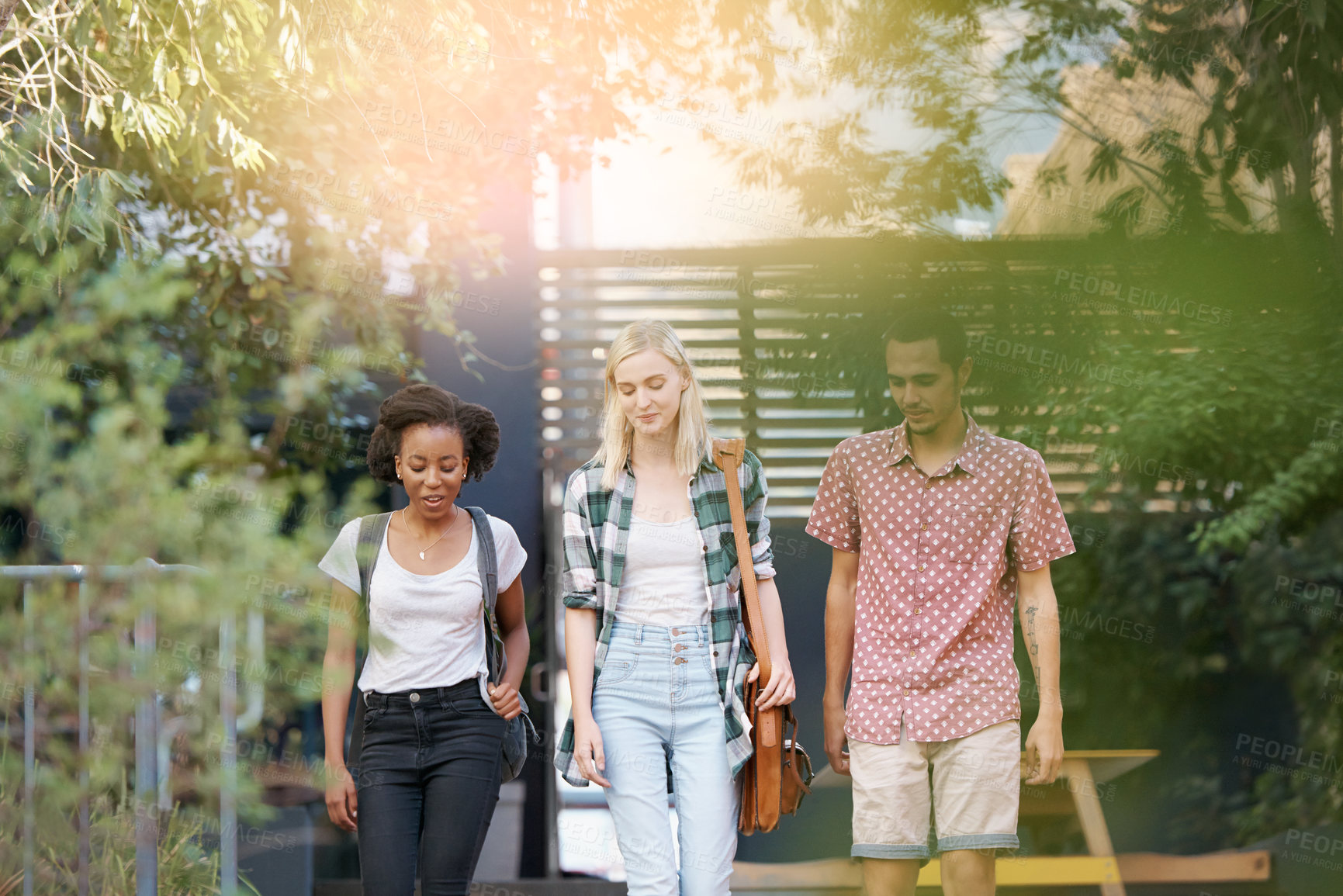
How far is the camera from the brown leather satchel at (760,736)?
245cm

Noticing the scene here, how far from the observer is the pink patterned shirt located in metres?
2.51

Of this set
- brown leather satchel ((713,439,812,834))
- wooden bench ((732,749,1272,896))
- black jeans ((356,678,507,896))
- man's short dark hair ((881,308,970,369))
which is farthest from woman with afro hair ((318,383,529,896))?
wooden bench ((732,749,1272,896))

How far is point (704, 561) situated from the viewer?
2500 millimetres

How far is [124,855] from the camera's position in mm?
3066

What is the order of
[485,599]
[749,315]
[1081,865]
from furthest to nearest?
[749,315] < [1081,865] < [485,599]

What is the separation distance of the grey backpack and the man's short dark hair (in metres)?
1.09

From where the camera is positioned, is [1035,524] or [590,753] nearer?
[590,753]

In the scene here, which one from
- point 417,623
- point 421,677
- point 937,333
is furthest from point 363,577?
point 937,333

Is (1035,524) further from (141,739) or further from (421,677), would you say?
(141,739)

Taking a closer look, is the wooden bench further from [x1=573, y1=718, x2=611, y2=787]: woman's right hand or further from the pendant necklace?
the pendant necklace

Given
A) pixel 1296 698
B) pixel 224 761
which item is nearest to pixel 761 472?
pixel 224 761

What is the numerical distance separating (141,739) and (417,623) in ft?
3.25

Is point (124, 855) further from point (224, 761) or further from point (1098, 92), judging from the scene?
point (1098, 92)

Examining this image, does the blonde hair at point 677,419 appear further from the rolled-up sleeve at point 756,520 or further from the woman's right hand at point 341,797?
the woman's right hand at point 341,797
